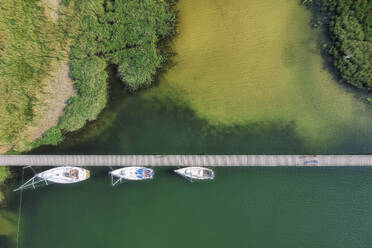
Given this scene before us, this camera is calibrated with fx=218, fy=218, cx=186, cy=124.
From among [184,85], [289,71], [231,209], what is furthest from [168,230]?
[289,71]

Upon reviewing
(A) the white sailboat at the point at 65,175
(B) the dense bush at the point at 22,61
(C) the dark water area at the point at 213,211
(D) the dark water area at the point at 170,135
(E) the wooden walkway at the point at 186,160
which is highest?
(B) the dense bush at the point at 22,61

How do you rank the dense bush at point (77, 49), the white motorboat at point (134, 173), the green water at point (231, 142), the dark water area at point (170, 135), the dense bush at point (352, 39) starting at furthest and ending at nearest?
the dark water area at point (170, 135)
the green water at point (231, 142)
the white motorboat at point (134, 173)
the dense bush at point (77, 49)
the dense bush at point (352, 39)

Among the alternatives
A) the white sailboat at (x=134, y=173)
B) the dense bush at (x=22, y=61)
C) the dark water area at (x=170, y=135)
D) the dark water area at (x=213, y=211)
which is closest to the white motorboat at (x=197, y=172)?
the dark water area at (x=213, y=211)

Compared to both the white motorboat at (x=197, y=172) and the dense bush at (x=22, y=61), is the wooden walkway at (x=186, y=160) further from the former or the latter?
the dense bush at (x=22, y=61)

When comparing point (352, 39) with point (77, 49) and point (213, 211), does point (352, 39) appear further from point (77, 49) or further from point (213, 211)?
point (77, 49)

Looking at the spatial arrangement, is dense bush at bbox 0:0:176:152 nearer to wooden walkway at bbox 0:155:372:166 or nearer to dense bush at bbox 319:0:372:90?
wooden walkway at bbox 0:155:372:166

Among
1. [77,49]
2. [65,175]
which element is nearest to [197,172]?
[65,175]

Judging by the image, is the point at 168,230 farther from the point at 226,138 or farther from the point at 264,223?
the point at 226,138
